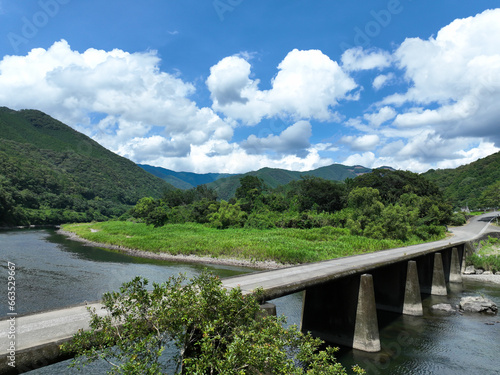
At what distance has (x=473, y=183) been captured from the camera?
131 metres

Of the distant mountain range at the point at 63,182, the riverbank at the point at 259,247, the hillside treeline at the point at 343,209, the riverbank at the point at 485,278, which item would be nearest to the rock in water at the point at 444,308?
the riverbank at the point at 485,278

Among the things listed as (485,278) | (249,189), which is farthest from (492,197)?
(485,278)

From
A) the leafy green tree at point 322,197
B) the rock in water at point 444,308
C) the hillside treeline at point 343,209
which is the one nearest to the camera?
the rock in water at point 444,308

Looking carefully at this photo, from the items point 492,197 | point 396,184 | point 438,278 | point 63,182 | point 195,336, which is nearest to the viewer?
point 195,336

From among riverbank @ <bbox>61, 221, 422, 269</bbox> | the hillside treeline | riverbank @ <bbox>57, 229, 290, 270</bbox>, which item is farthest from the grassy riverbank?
the hillside treeline

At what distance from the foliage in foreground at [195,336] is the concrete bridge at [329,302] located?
98 cm

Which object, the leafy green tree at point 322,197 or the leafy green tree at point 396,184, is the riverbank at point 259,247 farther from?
the leafy green tree at point 396,184

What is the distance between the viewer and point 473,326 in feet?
64.4

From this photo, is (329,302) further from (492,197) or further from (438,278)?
(492,197)

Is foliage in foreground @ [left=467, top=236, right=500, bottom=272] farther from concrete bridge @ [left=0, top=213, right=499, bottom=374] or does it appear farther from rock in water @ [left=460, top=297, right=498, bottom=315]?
rock in water @ [left=460, top=297, right=498, bottom=315]

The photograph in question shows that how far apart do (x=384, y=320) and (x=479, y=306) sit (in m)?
7.39

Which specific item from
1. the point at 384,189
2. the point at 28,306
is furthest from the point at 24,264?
the point at 384,189

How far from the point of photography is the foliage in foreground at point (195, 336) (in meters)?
5.79

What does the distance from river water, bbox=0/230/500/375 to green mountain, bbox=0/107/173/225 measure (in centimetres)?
6692
